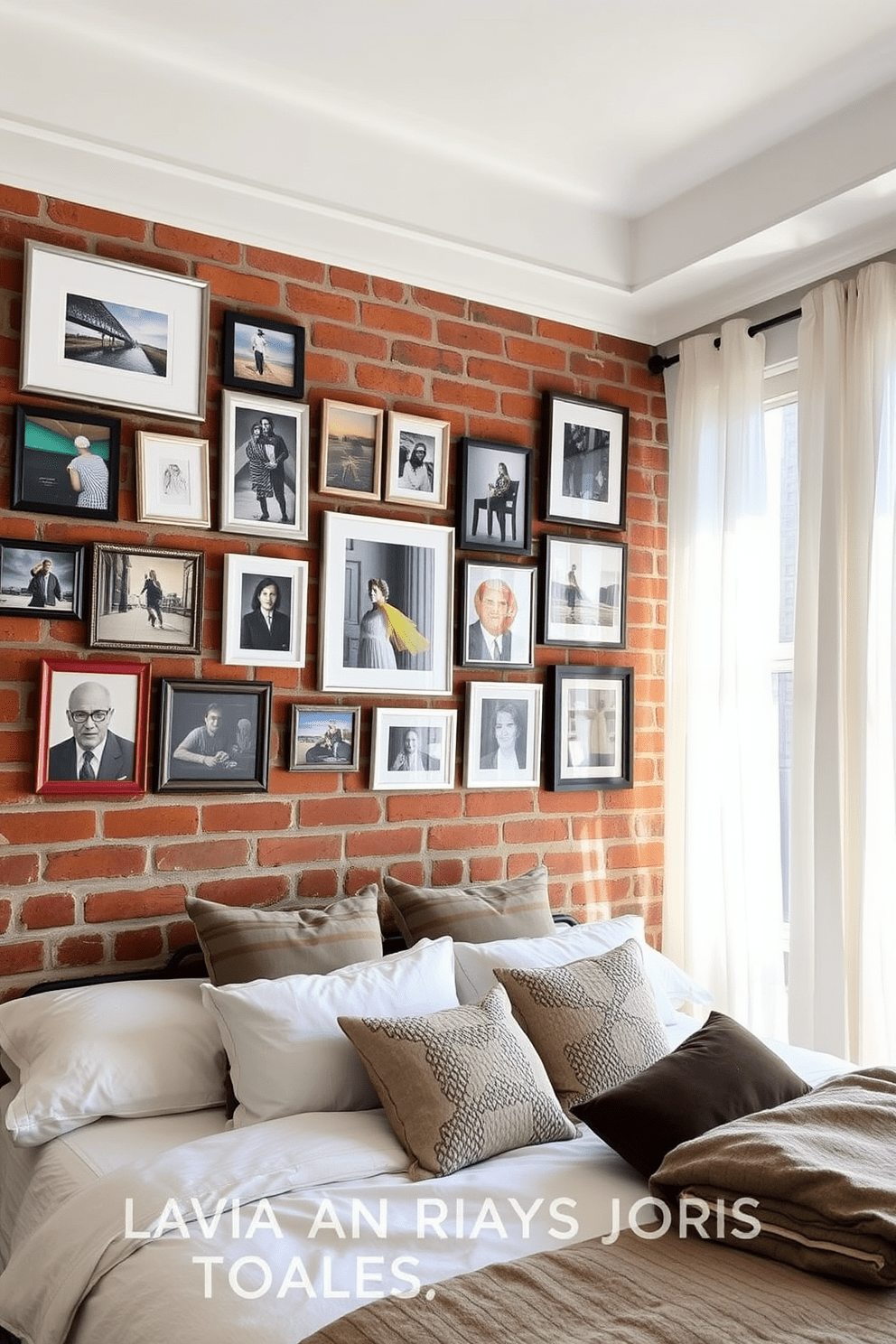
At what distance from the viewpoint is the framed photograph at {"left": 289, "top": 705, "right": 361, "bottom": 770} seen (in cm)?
280

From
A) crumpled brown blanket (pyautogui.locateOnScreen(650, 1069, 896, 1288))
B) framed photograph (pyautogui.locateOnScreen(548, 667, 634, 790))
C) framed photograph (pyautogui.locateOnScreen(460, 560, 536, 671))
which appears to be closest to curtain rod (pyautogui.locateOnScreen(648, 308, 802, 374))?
framed photograph (pyautogui.locateOnScreen(460, 560, 536, 671))

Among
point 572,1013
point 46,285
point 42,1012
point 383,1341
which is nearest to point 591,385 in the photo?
point 46,285

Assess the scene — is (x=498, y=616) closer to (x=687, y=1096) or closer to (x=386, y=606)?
(x=386, y=606)

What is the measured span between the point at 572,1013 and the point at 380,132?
2184 millimetres

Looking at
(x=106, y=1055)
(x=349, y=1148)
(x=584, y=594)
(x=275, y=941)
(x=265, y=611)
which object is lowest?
(x=349, y=1148)

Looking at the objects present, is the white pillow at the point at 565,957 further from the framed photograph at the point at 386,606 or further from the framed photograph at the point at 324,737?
the framed photograph at the point at 386,606

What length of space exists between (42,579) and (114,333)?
60 centimetres

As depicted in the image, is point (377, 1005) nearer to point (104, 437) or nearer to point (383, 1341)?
point (383, 1341)

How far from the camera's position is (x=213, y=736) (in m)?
2.68

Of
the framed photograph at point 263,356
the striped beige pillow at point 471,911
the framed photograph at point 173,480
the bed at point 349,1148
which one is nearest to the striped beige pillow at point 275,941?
the bed at point 349,1148

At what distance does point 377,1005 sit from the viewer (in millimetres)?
2248

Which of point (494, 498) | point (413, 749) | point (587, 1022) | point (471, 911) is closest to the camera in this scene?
point (587, 1022)

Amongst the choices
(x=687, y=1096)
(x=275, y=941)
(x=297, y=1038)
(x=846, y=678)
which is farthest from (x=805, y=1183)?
(x=846, y=678)

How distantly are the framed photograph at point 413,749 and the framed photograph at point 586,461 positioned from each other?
728mm
